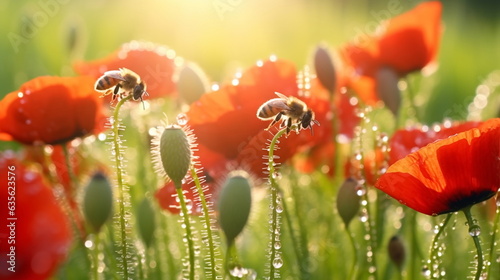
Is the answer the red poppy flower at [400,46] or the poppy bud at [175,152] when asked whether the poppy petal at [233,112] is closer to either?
the poppy bud at [175,152]

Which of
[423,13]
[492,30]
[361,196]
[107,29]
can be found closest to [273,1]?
[492,30]

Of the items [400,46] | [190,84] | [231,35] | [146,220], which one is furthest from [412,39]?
[231,35]

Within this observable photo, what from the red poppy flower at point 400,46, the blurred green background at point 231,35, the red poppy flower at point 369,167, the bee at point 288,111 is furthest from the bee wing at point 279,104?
the blurred green background at point 231,35

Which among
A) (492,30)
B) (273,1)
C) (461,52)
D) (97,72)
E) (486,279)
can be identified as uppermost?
(273,1)

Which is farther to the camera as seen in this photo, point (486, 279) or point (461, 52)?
point (461, 52)

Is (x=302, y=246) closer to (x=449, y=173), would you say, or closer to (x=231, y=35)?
(x=449, y=173)

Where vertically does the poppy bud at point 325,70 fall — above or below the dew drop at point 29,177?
above

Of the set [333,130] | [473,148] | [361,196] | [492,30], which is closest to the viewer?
[473,148]

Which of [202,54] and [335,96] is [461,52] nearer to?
[202,54]
